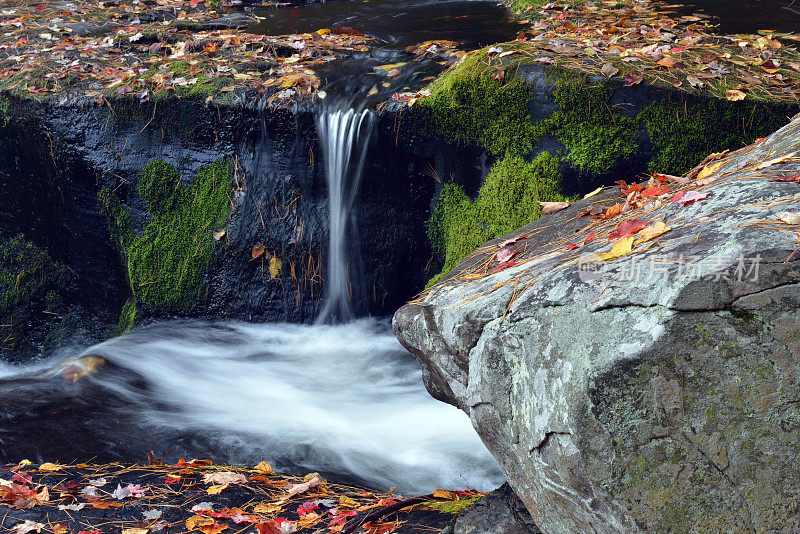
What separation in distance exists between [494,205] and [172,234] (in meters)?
3.03

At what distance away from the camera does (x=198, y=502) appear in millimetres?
3279

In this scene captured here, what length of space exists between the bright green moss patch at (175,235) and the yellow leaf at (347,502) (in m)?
2.94

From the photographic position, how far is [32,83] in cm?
602

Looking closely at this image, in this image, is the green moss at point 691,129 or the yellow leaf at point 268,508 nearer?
the yellow leaf at point 268,508

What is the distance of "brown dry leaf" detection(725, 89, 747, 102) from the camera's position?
451 cm

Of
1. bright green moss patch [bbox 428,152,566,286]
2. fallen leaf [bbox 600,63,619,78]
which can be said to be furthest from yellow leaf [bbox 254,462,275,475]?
fallen leaf [bbox 600,63,619,78]

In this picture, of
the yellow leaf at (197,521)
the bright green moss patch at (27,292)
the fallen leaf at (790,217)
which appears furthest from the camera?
the bright green moss patch at (27,292)

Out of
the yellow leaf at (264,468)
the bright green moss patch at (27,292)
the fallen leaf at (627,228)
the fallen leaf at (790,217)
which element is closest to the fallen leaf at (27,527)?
the yellow leaf at (264,468)

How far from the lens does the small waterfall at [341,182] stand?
525 centimetres

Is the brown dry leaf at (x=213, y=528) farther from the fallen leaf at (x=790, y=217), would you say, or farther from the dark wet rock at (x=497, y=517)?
the fallen leaf at (x=790, y=217)

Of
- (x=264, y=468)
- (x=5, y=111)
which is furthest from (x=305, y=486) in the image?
(x=5, y=111)

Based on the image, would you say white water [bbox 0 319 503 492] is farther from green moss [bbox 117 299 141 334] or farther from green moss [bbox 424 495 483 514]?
green moss [bbox 424 495 483 514]

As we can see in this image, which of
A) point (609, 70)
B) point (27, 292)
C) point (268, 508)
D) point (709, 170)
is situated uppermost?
point (609, 70)

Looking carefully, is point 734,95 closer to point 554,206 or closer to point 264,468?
point 554,206
